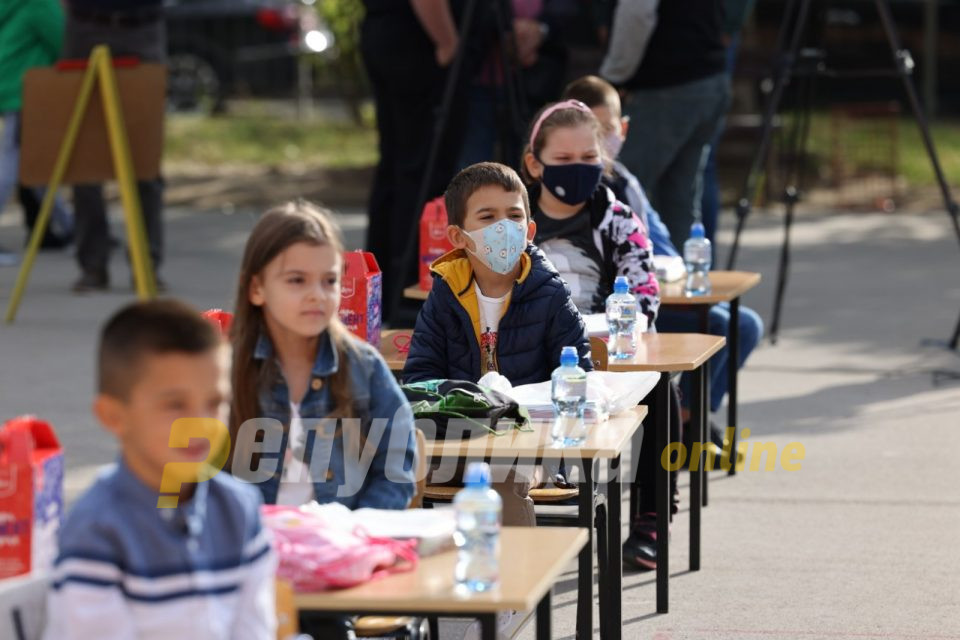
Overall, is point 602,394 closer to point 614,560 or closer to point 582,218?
point 614,560

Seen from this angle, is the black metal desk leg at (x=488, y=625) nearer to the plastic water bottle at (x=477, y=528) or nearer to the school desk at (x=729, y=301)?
the plastic water bottle at (x=477, y=528)

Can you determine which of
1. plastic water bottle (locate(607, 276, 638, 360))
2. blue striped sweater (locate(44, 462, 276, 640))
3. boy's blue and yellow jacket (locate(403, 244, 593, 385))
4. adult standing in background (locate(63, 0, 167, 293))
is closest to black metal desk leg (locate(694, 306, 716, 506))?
plastic water bottle (locate(607, 276, 638, 360))

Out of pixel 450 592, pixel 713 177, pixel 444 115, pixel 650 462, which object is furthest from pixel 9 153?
pixel 450 592

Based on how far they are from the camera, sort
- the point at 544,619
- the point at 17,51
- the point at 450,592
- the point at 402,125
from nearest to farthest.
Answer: the point at 450,592
the point at 544,619
the point at 402,125
the point at 17,51

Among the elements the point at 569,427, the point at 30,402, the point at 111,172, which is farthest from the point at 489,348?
the point at 111,172

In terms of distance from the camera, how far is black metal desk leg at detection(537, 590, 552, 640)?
4.00 meters

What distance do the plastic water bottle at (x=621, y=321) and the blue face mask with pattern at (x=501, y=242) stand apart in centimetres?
59

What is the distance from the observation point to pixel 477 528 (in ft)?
11.1

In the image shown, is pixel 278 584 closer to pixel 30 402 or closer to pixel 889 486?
pixel 889 486

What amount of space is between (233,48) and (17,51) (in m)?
13.7

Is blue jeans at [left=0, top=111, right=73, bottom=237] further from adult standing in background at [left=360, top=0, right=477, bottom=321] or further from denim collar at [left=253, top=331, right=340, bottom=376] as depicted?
denim collar at [left=253, top=331, right=340, bottom=376]

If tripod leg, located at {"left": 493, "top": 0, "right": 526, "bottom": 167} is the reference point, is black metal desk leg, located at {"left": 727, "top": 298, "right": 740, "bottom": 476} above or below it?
below

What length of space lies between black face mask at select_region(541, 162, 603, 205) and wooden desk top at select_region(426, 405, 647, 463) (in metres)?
1.77

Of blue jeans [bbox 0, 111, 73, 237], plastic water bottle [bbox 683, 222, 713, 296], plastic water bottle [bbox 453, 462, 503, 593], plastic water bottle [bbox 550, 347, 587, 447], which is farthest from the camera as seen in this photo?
blue jeans [bbox 0, 111, 73, 237]
